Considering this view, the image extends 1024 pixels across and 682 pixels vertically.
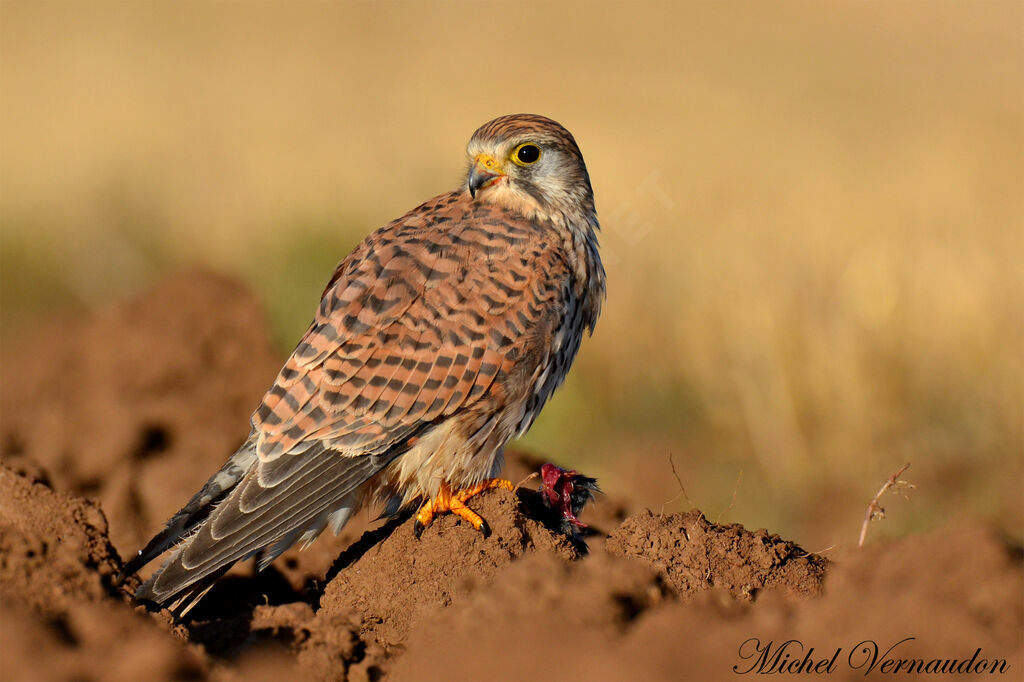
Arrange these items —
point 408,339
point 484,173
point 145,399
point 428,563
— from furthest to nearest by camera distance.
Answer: point 145,399
point 484,173
point 408,339
point 428,563

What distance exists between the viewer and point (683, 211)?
9.53 m

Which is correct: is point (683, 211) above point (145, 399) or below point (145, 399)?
above

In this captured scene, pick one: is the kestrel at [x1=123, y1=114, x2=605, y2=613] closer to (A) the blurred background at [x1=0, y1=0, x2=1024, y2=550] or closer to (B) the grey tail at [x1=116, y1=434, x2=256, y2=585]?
(B) the grey tail at [x1=116, y1=434, x2=256, y2=585]

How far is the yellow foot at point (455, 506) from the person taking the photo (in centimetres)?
375

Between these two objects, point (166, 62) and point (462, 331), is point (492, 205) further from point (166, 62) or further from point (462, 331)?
point (166, 62)

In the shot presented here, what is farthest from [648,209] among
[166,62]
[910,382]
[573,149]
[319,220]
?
[166,62]

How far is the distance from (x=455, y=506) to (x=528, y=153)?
147 cm

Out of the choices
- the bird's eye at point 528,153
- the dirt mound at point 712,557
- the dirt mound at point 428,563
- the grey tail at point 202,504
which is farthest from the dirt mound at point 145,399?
the dirt mound at point 712,557

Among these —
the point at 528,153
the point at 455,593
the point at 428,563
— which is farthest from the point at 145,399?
the point at 455,593

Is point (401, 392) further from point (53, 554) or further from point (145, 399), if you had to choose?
point (145, 399)

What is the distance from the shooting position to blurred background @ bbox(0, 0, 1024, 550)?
666cm

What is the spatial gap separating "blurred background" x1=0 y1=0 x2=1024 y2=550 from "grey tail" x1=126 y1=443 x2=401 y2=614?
2.86 metres
